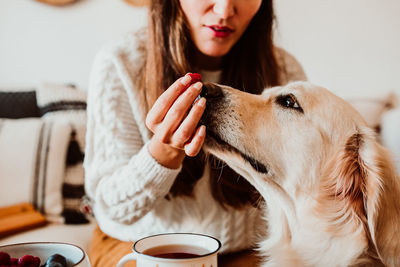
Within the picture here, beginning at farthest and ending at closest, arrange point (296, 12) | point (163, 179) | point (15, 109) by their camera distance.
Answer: point (296, 12), point (15, 109), point (163, 179)

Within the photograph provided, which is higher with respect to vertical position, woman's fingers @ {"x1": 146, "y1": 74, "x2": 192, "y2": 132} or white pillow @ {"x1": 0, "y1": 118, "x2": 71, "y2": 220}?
woman's fingers @ {"x1": 146, "y1": 74, "x2": 192, "y2": 132}

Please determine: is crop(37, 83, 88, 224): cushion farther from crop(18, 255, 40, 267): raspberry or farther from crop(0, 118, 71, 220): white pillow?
crop(18, 255, 40, 267): raspberry

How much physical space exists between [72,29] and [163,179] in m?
1.46

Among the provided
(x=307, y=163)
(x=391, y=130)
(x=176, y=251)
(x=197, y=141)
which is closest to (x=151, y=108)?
(x=197, y=141)

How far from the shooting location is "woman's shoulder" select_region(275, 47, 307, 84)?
121 cm

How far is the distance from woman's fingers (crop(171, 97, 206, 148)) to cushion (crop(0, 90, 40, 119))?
1.18 meters

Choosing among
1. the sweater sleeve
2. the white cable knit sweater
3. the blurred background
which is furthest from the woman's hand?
the blurred background

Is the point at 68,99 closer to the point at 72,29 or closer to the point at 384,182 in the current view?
the point at 72,29

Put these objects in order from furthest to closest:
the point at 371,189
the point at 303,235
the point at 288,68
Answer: the point at 288,68, the point at 303,235, the point at 371,189

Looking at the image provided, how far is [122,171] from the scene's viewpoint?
3.05ft

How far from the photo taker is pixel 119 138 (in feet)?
3.28

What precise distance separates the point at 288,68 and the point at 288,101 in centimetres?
47

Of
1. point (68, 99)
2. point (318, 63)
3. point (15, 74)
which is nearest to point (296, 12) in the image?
point (318, 63)

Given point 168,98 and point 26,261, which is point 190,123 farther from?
point 26,261
